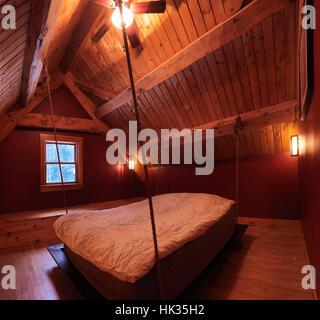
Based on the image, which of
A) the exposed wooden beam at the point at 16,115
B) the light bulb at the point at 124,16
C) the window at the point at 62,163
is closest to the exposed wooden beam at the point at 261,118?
the light bulb at the point at 124,16

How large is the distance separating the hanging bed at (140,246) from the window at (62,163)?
2367 mm

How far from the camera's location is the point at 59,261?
80.5 inches

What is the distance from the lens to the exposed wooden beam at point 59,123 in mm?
3883

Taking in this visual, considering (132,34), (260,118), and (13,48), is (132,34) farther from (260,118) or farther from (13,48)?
(260,118)

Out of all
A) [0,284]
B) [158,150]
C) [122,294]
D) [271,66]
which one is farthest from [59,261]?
[271,66]

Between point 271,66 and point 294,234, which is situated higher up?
point 271,66

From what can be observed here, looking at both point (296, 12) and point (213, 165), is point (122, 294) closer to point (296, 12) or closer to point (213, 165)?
point (296, 12)

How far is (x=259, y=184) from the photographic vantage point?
12.1ft

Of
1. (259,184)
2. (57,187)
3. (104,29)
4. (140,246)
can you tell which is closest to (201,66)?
(104,29)

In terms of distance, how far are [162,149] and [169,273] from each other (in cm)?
353

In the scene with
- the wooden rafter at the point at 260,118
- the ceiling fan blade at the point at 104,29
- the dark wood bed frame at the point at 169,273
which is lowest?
the dark wood bed frame at the point at 169,273

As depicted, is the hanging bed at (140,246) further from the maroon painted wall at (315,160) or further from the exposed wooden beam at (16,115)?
the exposed wooden beam at (16,115)

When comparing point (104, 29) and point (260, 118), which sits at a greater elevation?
point (104, 29)

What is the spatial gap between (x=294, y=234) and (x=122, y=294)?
10.2 feet
